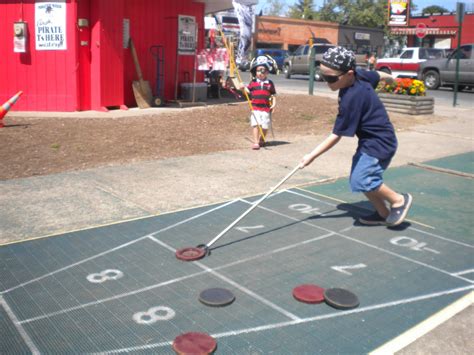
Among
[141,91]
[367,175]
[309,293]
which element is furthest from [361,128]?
[141,91]

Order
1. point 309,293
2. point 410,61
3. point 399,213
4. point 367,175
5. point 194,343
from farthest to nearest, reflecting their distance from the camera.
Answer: point 410,61 → point 399,213 → point 367,175 → point 309,293 → point 194,343

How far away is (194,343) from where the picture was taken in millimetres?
3031

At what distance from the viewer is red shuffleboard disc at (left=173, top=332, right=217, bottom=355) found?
2.95 meters

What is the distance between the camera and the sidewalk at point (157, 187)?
5.07 m

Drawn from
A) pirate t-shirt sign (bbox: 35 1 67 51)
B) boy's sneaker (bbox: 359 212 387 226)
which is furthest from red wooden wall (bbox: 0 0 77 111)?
boy's sneaker (bbox: 359 212 387 226)

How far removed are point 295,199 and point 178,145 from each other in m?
3.50

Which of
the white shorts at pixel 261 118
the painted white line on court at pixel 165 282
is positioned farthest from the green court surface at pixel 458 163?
the painted white line on court at pixel 165 282

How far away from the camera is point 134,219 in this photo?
205 inches

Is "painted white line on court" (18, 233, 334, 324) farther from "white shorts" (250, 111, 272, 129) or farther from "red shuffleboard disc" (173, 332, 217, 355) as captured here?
"white shorts" (250, 111, 272, 129)

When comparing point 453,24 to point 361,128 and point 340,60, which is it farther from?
point 340,60

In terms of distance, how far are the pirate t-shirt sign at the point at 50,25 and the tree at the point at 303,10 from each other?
6542 centimetres

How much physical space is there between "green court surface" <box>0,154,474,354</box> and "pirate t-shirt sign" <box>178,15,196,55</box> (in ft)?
31.9

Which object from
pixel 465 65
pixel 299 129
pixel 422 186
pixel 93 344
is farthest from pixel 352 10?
pixel 93 344

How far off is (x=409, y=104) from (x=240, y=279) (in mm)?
10890
